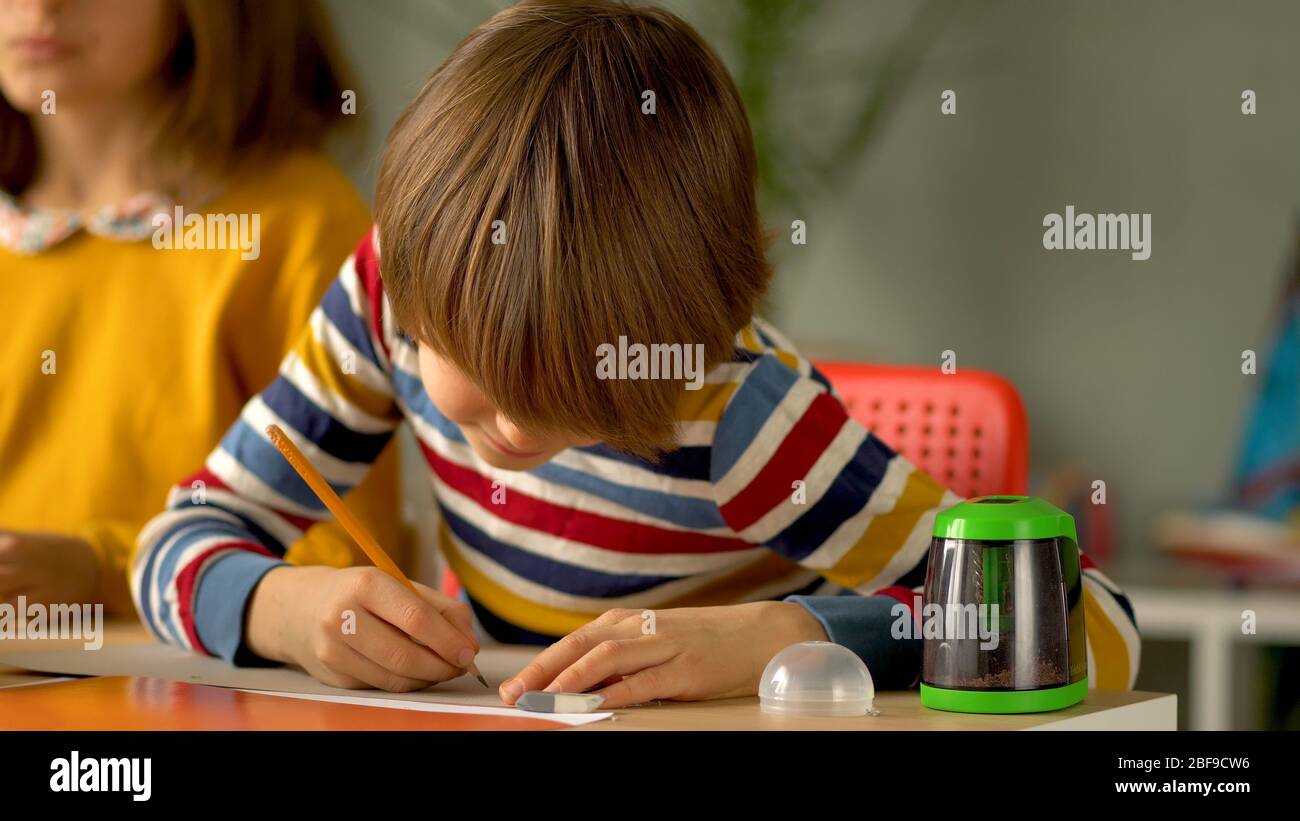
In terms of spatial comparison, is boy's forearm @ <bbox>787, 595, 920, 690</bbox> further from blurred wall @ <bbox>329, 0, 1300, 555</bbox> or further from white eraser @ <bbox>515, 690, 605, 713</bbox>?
blurred wall @ <bbox>329, 0, 1300, 555</bbox>

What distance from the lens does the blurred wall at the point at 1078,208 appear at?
7.24ft

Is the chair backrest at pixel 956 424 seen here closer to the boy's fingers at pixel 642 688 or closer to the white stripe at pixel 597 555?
the white stripe at pixel 597 555

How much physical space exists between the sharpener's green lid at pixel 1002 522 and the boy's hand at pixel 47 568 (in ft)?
2.25

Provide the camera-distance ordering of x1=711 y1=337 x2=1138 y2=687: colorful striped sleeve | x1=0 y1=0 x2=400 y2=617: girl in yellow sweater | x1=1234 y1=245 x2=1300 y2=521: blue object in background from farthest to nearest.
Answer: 1. x1=1234 y1=245 x2=1300 y2=521: blue object in background
2. x1=0 y1=0 x2=400 y2=617: girl in yellow sweater
3. x1=711 y1=337 x2=1138 y2=687: colorful striped sleeve

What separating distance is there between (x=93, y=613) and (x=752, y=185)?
645 millimetres

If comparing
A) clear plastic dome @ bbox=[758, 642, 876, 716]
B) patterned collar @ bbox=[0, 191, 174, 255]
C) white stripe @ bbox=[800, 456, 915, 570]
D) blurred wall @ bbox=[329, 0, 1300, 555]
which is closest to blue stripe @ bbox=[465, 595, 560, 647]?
white stripe @ bbox=[800, 456, 915, 570]

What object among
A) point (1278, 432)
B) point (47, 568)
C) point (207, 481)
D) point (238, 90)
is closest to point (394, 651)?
point (207, 481)

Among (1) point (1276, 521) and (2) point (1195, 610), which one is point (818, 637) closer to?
(2) point (1195, 610)

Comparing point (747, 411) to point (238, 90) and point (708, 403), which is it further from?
point (238, 90)

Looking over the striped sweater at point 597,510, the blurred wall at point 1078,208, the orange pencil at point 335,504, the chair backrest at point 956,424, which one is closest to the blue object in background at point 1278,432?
the blurred wall at point 1078,208

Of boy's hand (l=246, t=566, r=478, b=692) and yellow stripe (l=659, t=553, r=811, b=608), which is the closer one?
boy's hand (l=246, t=566, r=478, b=692)

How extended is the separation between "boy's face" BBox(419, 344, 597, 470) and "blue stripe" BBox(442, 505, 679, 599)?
0.18 meters

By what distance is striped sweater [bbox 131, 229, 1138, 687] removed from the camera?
0.87 metres
